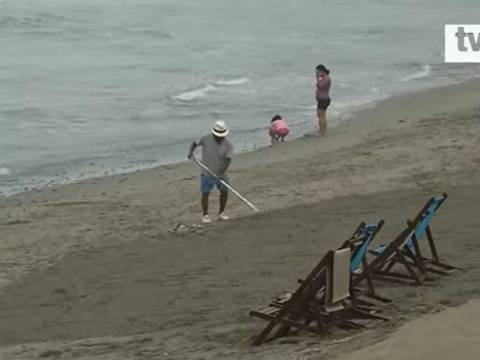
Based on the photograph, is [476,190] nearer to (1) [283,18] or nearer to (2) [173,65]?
(2) [173,65]

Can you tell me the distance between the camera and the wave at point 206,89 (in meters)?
26.8

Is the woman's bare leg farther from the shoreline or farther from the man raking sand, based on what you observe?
the man raking sand

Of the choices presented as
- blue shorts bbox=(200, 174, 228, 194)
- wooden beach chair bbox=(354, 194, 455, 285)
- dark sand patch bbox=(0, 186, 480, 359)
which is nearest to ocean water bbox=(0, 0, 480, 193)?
blue shorts bbox=(200, 174, 228, 194)

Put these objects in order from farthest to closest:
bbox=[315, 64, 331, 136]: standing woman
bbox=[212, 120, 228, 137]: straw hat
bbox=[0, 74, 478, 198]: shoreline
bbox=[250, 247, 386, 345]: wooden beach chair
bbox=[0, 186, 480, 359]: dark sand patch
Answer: bbox=[315, 64, 331, 136]: standing woman
bbox=[0, 74, 478, 198]: shoreline
bbox=[212, 120, 228, 137]: straw hat
bbox=[0, 186, 480, 359]: dark sand patch
bbox=[250, 247, 386, 345]: wooden beach chair

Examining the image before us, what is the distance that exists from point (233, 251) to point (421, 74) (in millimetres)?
18664

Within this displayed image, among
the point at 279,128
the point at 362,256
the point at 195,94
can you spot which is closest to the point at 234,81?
the point at 195,94

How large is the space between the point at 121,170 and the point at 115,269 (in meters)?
7.31

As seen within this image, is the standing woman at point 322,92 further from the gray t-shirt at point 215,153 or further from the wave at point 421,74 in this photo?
the wave at point 421,74

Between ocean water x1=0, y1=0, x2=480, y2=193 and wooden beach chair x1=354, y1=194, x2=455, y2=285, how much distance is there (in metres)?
9.09

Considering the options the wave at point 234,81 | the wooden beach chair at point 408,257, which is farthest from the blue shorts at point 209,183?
the wave at point 234,81

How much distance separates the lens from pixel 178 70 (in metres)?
31.6

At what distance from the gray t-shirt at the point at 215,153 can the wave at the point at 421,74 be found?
16233 millimetres

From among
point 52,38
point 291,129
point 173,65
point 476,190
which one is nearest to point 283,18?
point 52,38

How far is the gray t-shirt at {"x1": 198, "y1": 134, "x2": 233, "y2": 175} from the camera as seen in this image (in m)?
13.3
